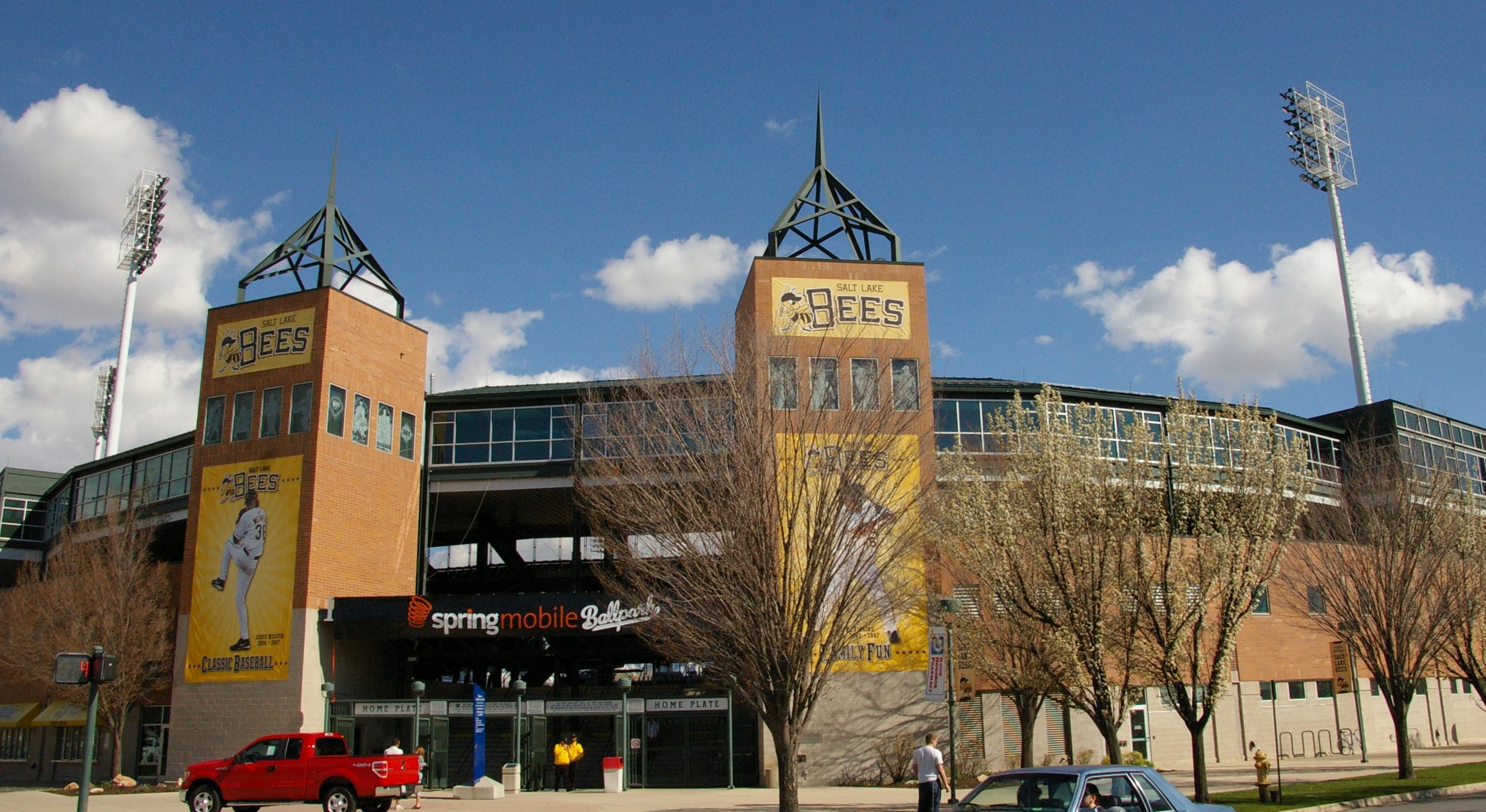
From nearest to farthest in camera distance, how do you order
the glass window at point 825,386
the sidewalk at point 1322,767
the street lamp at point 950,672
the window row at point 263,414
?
the street lamp at point 950,672
the glass window at point 825,386
the sidewalk at point 1322,767
the window row at point 263,414

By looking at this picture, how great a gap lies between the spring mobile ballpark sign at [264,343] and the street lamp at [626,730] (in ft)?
45.2

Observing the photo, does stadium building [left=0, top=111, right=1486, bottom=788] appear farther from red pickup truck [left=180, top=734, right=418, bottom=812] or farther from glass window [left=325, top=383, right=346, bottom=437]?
red pickup truck [left=180, top=734, right=418, bottom=812]

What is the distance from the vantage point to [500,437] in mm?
37312

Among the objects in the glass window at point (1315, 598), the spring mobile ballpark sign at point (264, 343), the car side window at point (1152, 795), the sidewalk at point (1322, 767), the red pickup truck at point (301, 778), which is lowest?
the sidewalk at point (1322, 767)

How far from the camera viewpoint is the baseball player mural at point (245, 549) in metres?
32.1

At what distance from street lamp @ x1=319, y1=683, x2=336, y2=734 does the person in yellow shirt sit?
6777 mm

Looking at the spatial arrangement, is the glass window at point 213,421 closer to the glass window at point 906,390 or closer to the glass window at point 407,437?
the glass window at point 407,437

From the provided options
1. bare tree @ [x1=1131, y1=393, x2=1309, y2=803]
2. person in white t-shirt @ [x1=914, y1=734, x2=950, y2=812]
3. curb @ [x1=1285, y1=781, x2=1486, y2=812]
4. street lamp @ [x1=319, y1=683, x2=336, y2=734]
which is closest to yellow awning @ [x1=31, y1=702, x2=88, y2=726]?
street lamp @ [x1=319, y1=683, x2=336, y2=734]

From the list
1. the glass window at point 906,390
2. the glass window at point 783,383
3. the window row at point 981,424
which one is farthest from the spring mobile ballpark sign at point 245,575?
the window row at point 981,424

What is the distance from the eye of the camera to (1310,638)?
128ft

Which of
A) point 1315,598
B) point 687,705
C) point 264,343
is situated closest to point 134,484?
A: point 264,343

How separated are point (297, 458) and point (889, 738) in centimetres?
1865

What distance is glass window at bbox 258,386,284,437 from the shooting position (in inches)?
1299

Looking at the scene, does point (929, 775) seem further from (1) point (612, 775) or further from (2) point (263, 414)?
(2) point (263, 414)
